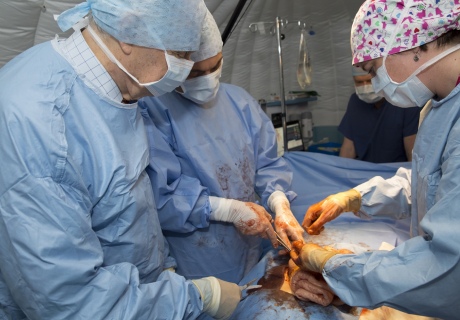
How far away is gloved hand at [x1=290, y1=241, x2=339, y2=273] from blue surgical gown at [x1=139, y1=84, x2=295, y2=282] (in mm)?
374

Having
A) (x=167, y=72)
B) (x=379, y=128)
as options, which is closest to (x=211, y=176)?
(x=167, y=72)

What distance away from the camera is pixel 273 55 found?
5.11 meters

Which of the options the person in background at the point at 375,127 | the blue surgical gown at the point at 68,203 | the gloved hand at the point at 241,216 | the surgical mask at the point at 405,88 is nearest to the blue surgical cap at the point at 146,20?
the blue surgical gown at the point at 68,203

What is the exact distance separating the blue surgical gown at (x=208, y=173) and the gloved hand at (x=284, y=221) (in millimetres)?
107

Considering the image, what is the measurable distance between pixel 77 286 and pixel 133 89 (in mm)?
651

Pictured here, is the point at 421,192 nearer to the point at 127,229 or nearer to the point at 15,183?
the point at 127,229

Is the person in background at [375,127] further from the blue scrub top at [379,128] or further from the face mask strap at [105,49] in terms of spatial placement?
the face mask strap at [105,49]

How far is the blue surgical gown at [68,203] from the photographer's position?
1.08m

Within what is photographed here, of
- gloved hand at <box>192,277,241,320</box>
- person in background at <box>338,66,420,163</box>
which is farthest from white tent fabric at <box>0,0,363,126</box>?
gloved hand at <box>192,277,241,320</box>

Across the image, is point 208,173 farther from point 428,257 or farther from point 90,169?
point 428,257

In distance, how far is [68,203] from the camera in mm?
1116

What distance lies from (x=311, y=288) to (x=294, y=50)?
4.01 meters

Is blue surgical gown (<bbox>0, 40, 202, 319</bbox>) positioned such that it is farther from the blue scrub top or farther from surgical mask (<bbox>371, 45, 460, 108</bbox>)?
the blue scrub top

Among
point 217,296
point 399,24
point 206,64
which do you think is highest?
point 399,24
